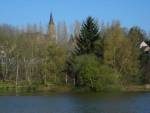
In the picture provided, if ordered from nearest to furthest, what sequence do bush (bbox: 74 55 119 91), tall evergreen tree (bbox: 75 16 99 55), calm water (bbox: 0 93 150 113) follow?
calm water (bbox: 0 93 150 113)
bush (bbox: 74 55 119 91)
tall evergreen tree (bbox: 75 16 99 55)

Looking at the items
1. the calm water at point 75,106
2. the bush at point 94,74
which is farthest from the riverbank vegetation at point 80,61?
the calm water at point 75,106

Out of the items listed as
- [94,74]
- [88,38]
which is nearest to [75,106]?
[94,74]

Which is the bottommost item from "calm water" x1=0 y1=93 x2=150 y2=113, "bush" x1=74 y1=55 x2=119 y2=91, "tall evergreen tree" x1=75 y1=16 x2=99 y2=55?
"calm water" x1=0 y1=93 x2=150 y2=113

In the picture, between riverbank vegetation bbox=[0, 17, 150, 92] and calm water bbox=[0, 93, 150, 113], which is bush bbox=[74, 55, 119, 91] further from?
calm water bbox=[0, 93, 150, 113]

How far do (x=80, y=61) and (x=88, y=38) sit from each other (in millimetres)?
6875

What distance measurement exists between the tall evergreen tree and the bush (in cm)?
445

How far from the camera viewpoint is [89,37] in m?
70.2

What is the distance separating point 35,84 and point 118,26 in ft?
57.3

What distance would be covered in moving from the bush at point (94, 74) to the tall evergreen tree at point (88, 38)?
445cm

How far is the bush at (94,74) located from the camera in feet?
207

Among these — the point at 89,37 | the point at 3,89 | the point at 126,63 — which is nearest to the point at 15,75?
the point at 3,89

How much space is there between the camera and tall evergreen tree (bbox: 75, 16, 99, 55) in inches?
2749

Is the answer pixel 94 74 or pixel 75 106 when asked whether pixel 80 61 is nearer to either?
pixel 94 74

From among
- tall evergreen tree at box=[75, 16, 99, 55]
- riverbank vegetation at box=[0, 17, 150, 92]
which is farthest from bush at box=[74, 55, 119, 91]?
tall evergreen tree at box=[75, 16, 99, 55]
